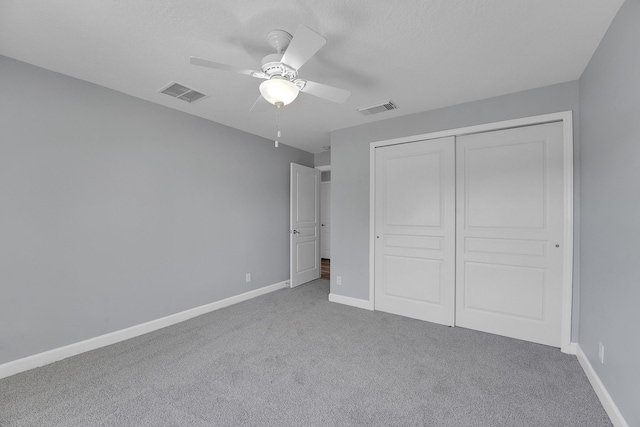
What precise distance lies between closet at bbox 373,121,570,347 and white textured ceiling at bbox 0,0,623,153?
1.97 ft

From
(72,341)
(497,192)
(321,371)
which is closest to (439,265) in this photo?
(497,192)

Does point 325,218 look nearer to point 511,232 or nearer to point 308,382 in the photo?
point 511,232

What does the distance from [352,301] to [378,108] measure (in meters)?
2.40

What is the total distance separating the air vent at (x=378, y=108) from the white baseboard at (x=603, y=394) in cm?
275

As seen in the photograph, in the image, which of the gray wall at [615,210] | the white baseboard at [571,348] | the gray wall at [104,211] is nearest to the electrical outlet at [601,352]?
the gray wall at [615,210]

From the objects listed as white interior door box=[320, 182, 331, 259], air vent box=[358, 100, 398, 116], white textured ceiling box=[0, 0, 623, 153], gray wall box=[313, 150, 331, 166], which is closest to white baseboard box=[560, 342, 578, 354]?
white textured ceiling box=[0, 0, 623, 153]

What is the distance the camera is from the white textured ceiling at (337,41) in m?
1.61

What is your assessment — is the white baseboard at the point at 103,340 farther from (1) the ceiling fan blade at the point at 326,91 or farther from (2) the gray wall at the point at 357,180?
(1) the ceiling fan blade at the point at 326,91

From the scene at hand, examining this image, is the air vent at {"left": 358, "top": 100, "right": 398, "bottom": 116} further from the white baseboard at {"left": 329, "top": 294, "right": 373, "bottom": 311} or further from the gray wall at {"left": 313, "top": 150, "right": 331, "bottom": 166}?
the white baseboard at {"left": 329, "top": 294, "right": 373, "bottom": 311}

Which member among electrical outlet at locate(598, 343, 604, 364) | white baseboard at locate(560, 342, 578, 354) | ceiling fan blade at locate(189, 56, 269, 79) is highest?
ceiling fan blade at locate(189, 56, 269, 79)

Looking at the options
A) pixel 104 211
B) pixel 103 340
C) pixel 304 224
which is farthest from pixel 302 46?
pixel 304 224

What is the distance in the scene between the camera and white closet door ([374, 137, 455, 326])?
3066 millimetres

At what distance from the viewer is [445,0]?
61.4 inches

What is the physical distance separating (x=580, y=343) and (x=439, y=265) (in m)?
1.26
